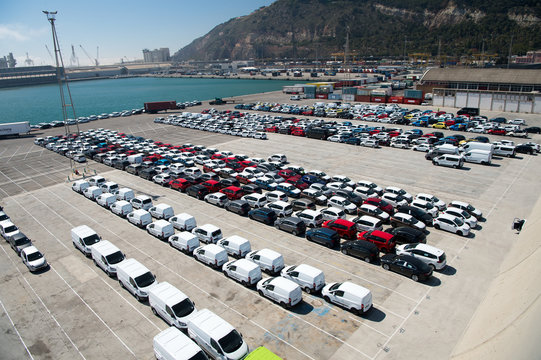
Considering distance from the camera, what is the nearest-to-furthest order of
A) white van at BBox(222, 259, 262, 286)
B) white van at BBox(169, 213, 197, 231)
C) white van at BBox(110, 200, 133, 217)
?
white van at BBox(222, 259, 262, 286) → white van at BBox(169, 213, 197, 231) → white van at BBox(110, 200, 133, 217)

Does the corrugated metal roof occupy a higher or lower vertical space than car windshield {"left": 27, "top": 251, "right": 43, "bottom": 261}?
higher

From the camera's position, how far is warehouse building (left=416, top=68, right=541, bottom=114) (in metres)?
67.7

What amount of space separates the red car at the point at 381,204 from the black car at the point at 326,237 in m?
6.37

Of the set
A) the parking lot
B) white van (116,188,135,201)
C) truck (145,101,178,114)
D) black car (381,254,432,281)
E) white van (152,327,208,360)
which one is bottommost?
the parking lot

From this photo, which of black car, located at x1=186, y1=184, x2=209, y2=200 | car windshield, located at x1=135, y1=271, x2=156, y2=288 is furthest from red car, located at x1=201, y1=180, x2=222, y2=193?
car windshield, located at x1=135, y1=271, x2=156, y2=288

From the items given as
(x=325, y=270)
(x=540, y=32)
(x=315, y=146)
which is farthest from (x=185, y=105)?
(x=540, y=32)

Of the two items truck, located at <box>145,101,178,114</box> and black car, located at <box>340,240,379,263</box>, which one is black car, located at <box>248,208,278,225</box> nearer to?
black car, located at <box>340,240,379,263</box>

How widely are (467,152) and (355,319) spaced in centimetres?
3203

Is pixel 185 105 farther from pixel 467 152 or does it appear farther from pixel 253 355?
pixel 253 355

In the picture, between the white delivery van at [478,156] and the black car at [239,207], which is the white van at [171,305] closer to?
the black car at [239,207]

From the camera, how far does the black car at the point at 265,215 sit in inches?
1077

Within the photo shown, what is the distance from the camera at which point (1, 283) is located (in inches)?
828

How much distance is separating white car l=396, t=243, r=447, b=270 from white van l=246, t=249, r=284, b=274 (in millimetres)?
7525

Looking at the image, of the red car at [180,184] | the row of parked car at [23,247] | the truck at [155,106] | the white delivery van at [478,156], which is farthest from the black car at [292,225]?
the truck at [155,106]
